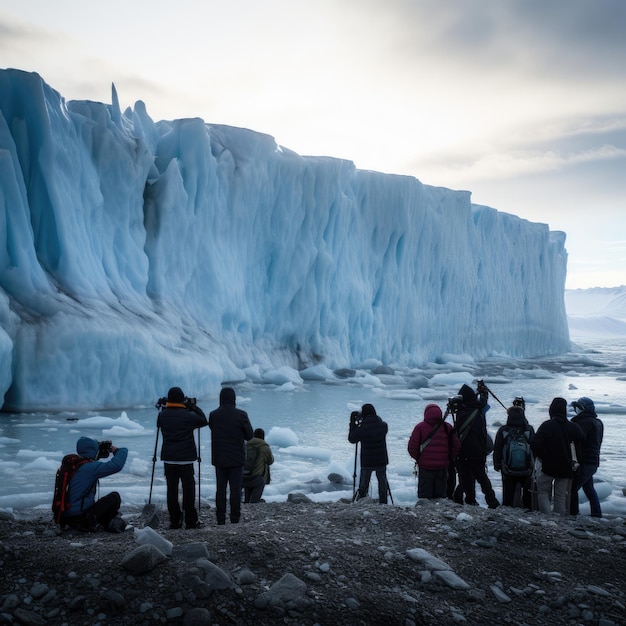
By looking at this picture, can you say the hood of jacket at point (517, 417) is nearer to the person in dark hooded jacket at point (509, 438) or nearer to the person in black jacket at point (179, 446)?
the person in dark hooded jacket at point (509, 438)

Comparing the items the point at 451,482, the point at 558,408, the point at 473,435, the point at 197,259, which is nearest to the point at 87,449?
the point at 473,435

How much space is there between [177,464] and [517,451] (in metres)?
2.63

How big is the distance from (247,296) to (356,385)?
4.53m

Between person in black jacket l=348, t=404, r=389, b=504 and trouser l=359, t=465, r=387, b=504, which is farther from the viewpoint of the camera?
trouser l=359, t=465, r=387, b=504

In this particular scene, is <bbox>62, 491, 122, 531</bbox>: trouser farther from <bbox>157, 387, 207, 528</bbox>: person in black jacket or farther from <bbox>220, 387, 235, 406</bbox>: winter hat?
<bbox>220, 387, 235, 406</bbox>: winter hat

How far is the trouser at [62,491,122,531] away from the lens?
428 centimetres

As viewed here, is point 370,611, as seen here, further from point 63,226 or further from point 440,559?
point 63,226

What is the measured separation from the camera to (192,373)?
49.2 ft

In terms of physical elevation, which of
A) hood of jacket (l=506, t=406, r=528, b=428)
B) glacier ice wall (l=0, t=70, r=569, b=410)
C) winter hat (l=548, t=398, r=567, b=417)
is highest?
glacier ice wall (l=0, t=70, r=569, b=410)

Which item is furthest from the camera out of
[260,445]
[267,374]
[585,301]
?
[585,301]

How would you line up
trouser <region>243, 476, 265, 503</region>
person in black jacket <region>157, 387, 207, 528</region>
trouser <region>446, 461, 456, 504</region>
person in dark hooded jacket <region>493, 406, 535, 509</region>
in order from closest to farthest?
person in black jacket <region>157, 387, 207, 528</region> < person in dark hooded jacket <region>493, 406, 535, 509</region> < trouser <region>446, 461, 456, 504</region> < trouser <region>243, 476, 265, 503</region>

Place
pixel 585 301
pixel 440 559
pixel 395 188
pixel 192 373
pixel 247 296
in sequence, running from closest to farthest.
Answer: pixel 440 559
pixel 192 373
pixel 247 296
pixel 395 188
pixel 585 301

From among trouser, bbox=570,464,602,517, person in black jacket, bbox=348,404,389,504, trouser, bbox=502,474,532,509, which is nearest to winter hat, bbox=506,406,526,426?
trouser, bbox=502,474,532,509

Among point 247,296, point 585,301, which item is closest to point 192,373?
point 247,296
